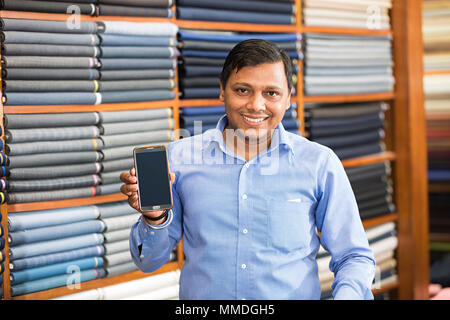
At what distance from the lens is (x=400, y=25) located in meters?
2.87

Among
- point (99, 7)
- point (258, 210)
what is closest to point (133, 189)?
point (258, 210)

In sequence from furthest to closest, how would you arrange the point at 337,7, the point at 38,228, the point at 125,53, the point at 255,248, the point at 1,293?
the point at 337,7, the point at 125,53, the point at 38,228, the point at 1,293, the point at 255,248

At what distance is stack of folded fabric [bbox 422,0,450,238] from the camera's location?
321 cm

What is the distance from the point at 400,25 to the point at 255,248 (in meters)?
1.91

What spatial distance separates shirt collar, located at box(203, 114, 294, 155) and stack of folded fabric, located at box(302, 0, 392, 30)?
4.11ft

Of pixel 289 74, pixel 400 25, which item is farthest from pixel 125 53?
pixel 400 25

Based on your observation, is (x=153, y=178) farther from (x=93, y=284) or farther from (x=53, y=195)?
(x=93, y=284)

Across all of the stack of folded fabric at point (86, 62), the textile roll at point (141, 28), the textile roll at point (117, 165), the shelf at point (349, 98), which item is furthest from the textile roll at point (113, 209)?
the shelf at point (349, 98)

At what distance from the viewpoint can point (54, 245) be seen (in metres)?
1.89

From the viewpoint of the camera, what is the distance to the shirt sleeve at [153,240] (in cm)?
132

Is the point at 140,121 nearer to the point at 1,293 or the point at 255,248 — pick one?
the point at 1,293

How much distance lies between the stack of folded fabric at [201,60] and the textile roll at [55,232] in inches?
22.9

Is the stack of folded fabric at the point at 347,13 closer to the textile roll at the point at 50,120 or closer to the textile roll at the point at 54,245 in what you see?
the textile roll at the point at 50,120

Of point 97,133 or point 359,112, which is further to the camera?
point 359,112
